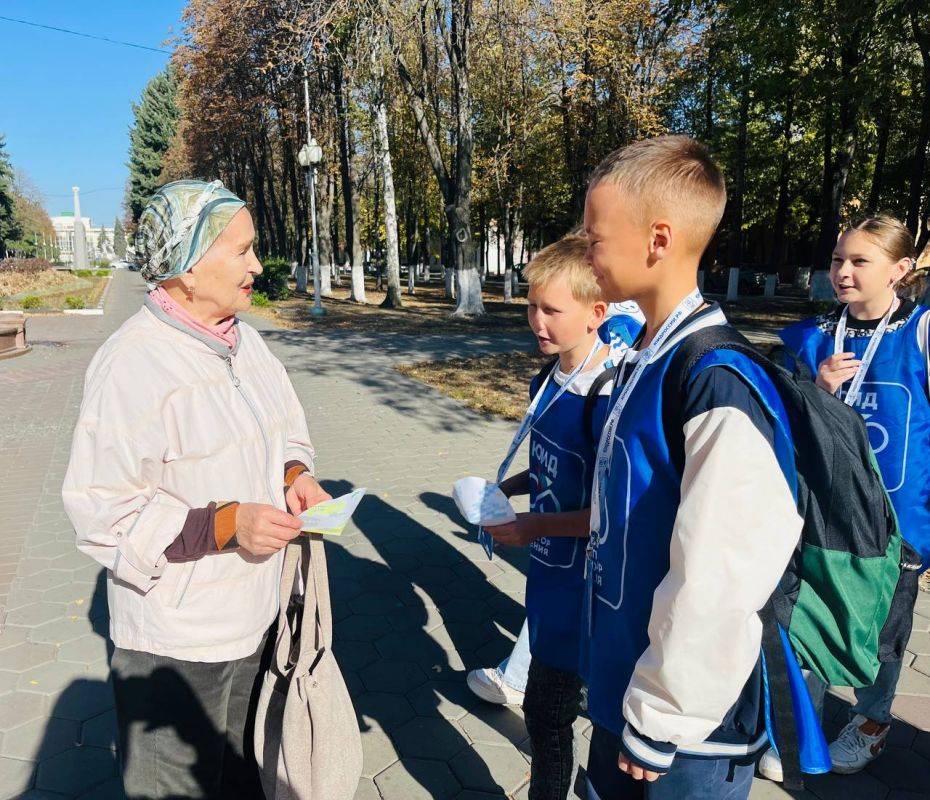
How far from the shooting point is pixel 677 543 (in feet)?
3.73

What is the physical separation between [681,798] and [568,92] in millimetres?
18674

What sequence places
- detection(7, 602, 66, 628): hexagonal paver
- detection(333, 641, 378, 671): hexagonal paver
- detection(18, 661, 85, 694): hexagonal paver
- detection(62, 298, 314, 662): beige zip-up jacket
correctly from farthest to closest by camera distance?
detection(7, 602, 66, 628): hexagonal paver, detection(333, 641, 378, 671): hexagonal paver, detection(18, 661, 85, 694): hexagonal paver, detection(62, 298, 314, 662): beige zip-up jacket

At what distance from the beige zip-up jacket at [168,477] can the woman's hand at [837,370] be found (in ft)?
6.25

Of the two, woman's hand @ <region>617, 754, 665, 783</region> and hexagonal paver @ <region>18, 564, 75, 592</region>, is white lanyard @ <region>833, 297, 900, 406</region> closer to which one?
woman's hand @ <region>617, 754, 665, 783</region>

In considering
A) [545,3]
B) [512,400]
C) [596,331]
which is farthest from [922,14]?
[596,331]

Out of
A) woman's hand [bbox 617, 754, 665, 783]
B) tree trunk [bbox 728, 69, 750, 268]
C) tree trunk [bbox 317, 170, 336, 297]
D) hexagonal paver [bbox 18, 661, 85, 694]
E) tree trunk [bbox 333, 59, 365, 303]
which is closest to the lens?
woman's hand [bbox 617, 754, 665, 783]

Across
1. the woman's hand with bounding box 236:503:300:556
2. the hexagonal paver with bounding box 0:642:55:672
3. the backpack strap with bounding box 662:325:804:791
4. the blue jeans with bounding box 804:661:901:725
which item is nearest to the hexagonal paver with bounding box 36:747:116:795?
the hexagonal paver with bounding box 0:642:55:672

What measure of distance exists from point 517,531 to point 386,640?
1.96 meters

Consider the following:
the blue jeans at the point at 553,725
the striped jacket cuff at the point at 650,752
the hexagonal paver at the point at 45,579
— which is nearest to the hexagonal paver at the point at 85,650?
the hexagonal paver at the point at 45,579

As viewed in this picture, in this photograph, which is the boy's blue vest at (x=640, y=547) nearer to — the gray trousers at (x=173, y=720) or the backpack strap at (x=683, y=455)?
the backpack strap at (x=683, y=455)

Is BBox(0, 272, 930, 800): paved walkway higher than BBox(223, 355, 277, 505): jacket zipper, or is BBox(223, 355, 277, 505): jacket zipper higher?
BBox(223, 355, 277, 505): jacket zipper

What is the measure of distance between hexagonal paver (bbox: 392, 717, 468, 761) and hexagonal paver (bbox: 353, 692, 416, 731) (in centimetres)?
5

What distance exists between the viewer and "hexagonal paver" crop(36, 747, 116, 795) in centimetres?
251

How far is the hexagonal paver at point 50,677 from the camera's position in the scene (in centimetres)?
311
